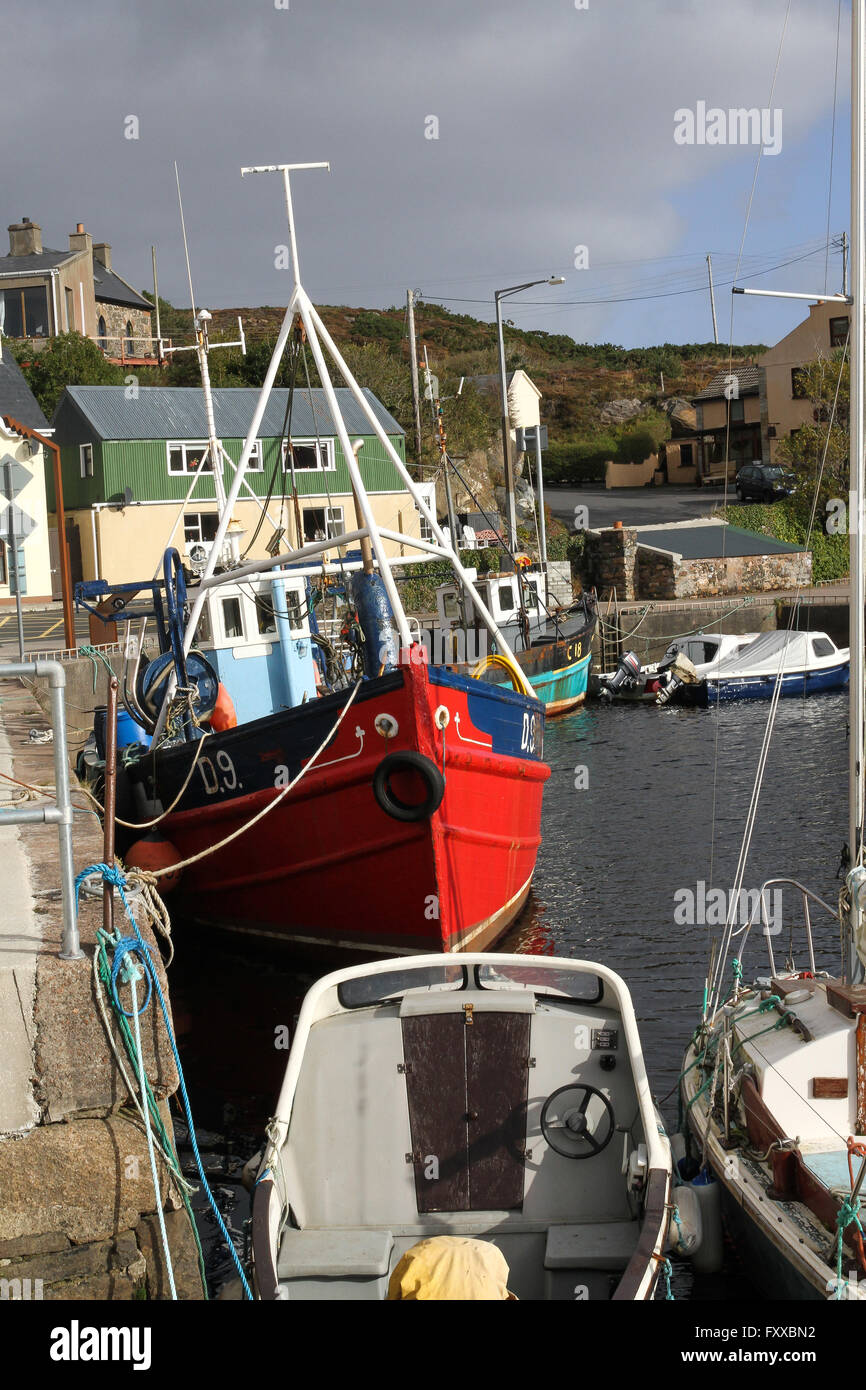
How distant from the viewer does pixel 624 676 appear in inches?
1157

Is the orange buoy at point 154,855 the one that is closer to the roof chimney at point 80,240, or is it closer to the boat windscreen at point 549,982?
the boat windscreen at point 549,982

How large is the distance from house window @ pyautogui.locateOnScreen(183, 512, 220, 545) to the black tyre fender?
87.8 feet

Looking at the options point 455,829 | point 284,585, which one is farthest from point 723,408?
point 455,829

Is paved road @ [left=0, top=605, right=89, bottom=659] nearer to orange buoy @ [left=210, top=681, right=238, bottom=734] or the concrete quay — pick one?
orange buoy @ [left=210, top=681, right=238, bottom=734]

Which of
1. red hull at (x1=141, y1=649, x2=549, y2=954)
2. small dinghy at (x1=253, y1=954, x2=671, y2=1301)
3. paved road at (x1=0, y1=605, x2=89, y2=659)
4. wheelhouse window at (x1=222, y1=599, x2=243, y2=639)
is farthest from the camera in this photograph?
paved road at (x1=0, y1=605, x2=89, y2=659)

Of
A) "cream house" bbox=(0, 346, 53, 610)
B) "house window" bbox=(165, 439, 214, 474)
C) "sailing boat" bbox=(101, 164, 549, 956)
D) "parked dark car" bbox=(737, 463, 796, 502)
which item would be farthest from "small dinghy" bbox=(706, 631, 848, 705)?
"cream house" bbox=(0, 346, 53, 610)

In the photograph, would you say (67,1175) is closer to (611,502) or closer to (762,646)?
(762,646)

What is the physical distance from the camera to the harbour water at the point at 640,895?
9.38 m

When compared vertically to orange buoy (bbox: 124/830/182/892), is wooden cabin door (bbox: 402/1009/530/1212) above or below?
above

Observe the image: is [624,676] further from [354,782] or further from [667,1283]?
[667,1283]

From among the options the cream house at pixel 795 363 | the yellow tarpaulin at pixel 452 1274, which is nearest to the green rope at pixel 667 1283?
the yellow tarpaulin at pixel 452 1274

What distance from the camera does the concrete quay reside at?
4.78m

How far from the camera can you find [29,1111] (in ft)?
15.8

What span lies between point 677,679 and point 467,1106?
23.1m
